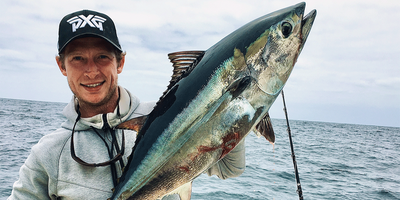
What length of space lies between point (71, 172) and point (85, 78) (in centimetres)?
79

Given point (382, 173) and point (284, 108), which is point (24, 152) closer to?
point (284, 108)

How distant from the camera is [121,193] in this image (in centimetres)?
176

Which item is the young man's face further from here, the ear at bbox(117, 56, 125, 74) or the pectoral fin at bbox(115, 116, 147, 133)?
the pectoral fin at bbox(115, 116, 147, 133)

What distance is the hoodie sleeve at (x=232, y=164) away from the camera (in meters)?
2.17

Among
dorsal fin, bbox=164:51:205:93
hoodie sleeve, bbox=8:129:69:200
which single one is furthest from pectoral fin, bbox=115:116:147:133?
hoodie sleeve, bbox=8:129:69:200

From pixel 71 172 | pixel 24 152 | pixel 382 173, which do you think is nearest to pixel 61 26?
pixel 71 172

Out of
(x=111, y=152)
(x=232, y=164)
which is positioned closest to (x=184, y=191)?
(x=232, y=164)

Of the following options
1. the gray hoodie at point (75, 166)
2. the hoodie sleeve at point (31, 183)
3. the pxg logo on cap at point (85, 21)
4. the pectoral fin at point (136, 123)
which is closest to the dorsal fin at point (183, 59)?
the pectoral fin at point (136, 123)

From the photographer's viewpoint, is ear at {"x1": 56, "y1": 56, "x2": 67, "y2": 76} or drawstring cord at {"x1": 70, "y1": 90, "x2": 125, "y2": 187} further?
ear at {"x1": 56, "y1": 56, "x2": 67, "y2": 76}

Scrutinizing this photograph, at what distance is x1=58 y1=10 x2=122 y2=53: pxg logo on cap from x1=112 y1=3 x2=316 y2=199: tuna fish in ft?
2.96

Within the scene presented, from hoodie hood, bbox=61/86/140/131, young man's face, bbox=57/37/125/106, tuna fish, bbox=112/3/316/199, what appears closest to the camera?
tuna fish, bbox=112/3/316/199

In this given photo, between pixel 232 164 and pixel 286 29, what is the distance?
4.13 ft

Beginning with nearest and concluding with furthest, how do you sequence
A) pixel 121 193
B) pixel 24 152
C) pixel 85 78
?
pixel 121 193, pixel 85 78, pixel 24 152

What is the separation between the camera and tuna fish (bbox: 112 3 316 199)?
146 centimetres
